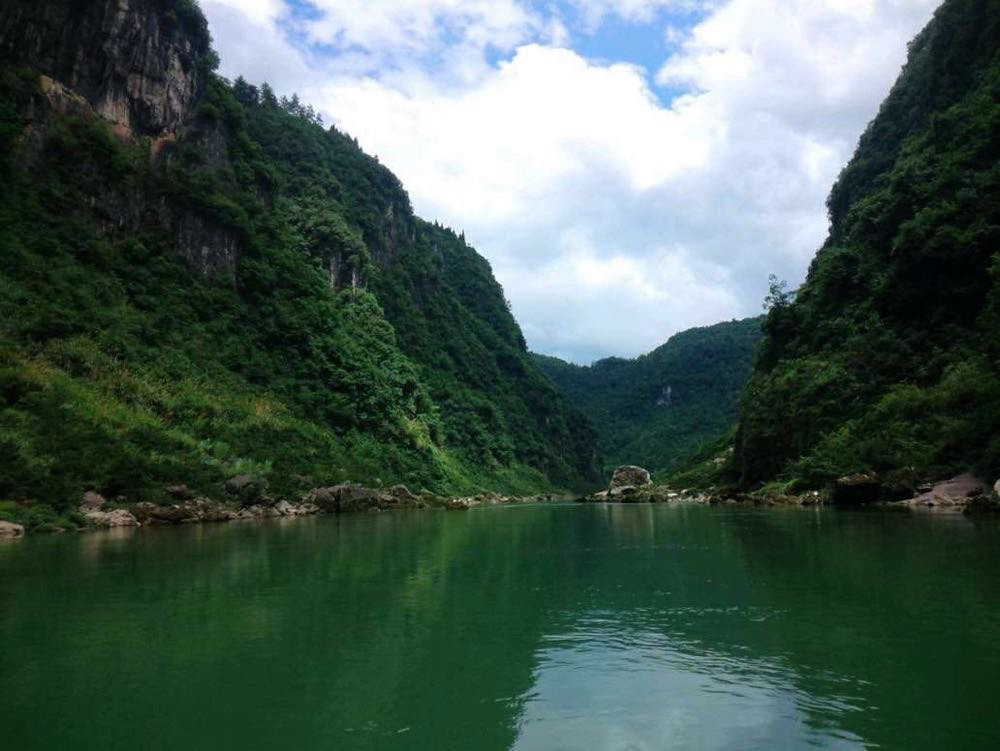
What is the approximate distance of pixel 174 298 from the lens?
205ft

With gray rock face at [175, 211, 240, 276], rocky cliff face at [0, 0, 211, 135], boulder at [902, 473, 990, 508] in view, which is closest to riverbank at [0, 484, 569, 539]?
Result: gray rock face at [175, 211, 240, 276]

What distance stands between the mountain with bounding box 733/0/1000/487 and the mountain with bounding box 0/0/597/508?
106 feet

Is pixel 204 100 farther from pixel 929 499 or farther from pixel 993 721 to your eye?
pixel 993 721

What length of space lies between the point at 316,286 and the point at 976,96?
203 feet

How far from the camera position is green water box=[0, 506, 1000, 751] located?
22.2ft

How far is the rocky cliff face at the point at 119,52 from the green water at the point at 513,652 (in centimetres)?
5648

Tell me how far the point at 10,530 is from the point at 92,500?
6.70 meters

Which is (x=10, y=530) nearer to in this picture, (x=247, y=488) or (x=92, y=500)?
(x=92, y=500)

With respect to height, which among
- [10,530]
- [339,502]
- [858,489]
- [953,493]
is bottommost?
[10,530]

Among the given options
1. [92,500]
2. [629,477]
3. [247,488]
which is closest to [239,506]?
[247,488]

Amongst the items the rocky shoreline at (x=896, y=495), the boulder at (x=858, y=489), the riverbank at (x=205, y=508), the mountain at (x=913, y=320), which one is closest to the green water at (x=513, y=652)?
the riverbank at (x=205, y=508)

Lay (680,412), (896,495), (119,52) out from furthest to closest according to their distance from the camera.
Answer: (680,412), (119,52), (896,495)

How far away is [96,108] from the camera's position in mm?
63594

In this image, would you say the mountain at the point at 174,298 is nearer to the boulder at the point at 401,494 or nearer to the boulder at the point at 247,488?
the boulder at the point at 247,488
